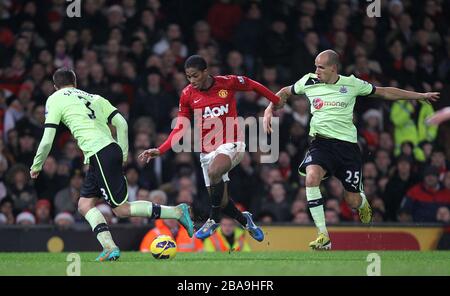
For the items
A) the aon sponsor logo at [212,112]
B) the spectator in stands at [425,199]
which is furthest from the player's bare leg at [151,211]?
the spectator in stands at [425,199]

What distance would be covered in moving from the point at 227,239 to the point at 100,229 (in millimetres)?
3898

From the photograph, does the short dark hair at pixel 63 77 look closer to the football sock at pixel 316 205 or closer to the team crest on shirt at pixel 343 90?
the football sock at pixel 316 205

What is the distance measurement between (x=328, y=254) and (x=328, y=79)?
2056 mm

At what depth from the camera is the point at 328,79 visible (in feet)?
44.0

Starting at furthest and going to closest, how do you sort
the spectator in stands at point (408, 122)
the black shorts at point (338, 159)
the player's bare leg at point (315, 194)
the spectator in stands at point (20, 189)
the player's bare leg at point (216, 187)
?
the spectator in stands at point (408, 122), the spectator in stands at point (20, 189), the player's bare leg at point (216, 187), the black shorts at point (338, 159), the player's bare leg at point (315, 194)

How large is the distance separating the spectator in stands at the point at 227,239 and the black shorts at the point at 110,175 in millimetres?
3623

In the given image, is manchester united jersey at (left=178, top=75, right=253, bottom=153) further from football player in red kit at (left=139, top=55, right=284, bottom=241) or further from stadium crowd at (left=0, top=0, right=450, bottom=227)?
stadium crowd at (left=0, top=0, right=450, bottom=227)

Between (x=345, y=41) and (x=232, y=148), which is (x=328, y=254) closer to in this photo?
(x=232, y=148)

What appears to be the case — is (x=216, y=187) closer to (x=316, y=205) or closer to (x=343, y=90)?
(x=316, y=205)

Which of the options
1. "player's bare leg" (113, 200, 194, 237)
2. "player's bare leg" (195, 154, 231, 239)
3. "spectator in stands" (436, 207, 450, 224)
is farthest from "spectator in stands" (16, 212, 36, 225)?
"spectator in stands" (436, 207, 450, 224)

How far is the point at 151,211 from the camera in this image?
506 inches

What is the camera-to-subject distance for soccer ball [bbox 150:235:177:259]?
1284 cm

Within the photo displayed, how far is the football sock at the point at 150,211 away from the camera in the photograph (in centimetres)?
1277
